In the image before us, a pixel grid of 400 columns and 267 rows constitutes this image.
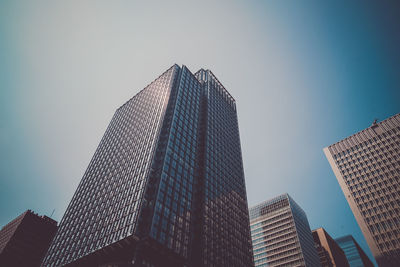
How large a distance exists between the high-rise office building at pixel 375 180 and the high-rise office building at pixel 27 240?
132 metres

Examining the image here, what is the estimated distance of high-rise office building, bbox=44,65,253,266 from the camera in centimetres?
5247

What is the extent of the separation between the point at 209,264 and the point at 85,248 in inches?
1203

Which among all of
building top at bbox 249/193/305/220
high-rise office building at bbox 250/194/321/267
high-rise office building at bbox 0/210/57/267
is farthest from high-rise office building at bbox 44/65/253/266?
building top at bbox 249/193/305/220

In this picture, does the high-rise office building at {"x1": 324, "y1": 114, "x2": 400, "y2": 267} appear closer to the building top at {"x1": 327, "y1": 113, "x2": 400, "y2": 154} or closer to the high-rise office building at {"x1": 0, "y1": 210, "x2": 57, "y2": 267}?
the building top at {"x1": 327, "y1": 113, "x2": 400, "y2": 154}

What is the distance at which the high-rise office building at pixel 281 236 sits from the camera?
115188mm

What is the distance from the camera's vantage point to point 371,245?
278 ft

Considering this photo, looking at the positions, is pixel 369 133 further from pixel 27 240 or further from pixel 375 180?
pixel 27 240

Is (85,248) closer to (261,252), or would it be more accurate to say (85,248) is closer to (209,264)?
(209,264)

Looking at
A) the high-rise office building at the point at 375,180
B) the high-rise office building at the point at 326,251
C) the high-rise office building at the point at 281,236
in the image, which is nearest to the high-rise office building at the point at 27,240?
the high-rise office building at the point at 281,236

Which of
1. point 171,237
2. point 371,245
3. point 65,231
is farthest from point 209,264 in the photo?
point 371,245

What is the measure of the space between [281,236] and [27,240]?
11972 cm

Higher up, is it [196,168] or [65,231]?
[196,168]

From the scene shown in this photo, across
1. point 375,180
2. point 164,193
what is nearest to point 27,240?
point 164,193

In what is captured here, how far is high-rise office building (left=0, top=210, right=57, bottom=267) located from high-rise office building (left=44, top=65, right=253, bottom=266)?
37685 millimetres
